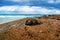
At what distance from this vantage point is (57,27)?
8.40m

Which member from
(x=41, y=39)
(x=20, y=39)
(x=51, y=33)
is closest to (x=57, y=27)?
(x=51, y=33)

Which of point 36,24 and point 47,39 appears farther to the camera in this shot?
point 36,24

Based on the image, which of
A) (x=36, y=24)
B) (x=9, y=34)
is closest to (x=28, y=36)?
(x=9, y=34)

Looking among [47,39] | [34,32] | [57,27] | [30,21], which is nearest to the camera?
[47,39]

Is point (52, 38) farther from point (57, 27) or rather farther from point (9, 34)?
point (9, 34)

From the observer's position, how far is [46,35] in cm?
756

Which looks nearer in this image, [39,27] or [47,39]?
[47,39]

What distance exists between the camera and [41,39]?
291 inches

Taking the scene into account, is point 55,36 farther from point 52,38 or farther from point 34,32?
point 34,32

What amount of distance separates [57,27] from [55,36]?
974mm

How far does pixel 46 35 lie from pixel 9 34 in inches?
63.7

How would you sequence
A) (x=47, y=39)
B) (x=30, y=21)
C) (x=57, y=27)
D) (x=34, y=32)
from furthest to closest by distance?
(x=30, y=21) → (x=57, y=27) → (x=34, y=32) → (x=47, y=39)

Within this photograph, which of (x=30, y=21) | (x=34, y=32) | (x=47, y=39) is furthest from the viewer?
(x=30, y=21)

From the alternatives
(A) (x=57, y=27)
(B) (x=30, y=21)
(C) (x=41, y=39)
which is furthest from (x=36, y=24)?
(C) (x=41, y=39)
